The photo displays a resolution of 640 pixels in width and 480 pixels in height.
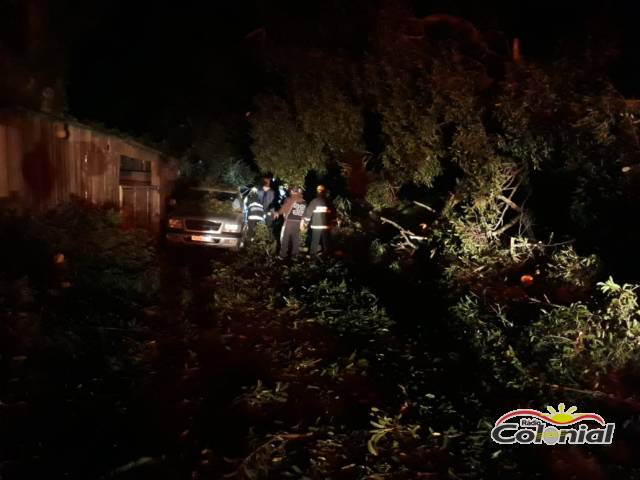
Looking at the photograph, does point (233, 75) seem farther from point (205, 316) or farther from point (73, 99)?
point (205, 316)

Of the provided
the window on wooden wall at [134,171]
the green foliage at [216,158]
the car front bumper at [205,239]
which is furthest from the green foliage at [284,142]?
the green foliage at [216,158]

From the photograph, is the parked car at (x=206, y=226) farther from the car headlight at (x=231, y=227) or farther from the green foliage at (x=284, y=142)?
the green foliage at (x=284, y=142)

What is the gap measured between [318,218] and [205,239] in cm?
244

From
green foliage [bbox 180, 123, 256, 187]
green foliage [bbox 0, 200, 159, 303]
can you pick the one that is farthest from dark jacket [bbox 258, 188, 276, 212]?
green foliage [bbox 180, 123, 256, 187]

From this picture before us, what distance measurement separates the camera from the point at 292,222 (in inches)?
490

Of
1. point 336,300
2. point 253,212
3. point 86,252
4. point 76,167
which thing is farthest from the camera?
point 253,212

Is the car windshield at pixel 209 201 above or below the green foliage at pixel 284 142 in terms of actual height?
below

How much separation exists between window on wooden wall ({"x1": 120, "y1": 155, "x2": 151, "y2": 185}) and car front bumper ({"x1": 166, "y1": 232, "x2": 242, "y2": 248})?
270 cm

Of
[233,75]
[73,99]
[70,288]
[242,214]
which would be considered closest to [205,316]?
[70,288]

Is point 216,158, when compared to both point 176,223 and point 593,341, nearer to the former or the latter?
point 176,223

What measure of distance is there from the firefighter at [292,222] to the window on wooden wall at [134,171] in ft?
14.6

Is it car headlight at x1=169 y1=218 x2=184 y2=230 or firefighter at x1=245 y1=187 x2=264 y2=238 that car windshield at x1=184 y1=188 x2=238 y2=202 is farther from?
car headlight at x1=169 y1=218 x2=184 y2=230

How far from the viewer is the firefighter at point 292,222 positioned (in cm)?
1241

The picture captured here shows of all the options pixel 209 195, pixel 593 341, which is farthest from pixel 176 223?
pixel 593 341
